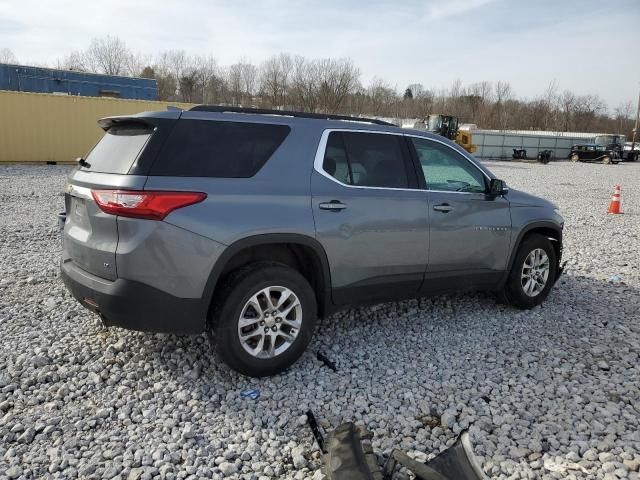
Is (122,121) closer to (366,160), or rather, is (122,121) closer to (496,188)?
(366,160)

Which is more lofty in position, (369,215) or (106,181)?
(106,181)

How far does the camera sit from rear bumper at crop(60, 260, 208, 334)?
322cm

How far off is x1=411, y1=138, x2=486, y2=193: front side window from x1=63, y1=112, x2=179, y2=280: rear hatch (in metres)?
2.23

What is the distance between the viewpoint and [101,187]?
326 centimetres

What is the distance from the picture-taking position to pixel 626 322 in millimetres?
5090

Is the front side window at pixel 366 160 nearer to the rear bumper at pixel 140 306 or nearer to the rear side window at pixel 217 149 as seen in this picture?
the rear side window at pixel 217 149

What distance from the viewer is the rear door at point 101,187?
323 cm

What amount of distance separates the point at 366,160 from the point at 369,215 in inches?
19.4

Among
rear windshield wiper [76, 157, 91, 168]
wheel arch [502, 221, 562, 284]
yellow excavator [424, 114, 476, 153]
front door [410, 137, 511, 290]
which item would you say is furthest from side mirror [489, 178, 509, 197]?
yellow excavator [424, 114, 476, 153]

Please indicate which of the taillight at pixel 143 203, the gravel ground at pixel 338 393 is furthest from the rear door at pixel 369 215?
the taillight at pixel 143 203

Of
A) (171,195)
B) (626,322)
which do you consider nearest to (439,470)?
(171,195)

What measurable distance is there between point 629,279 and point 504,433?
4.58m

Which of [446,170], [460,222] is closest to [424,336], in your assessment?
[460,222]

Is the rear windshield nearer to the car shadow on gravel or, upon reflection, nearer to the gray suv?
the gray suv
